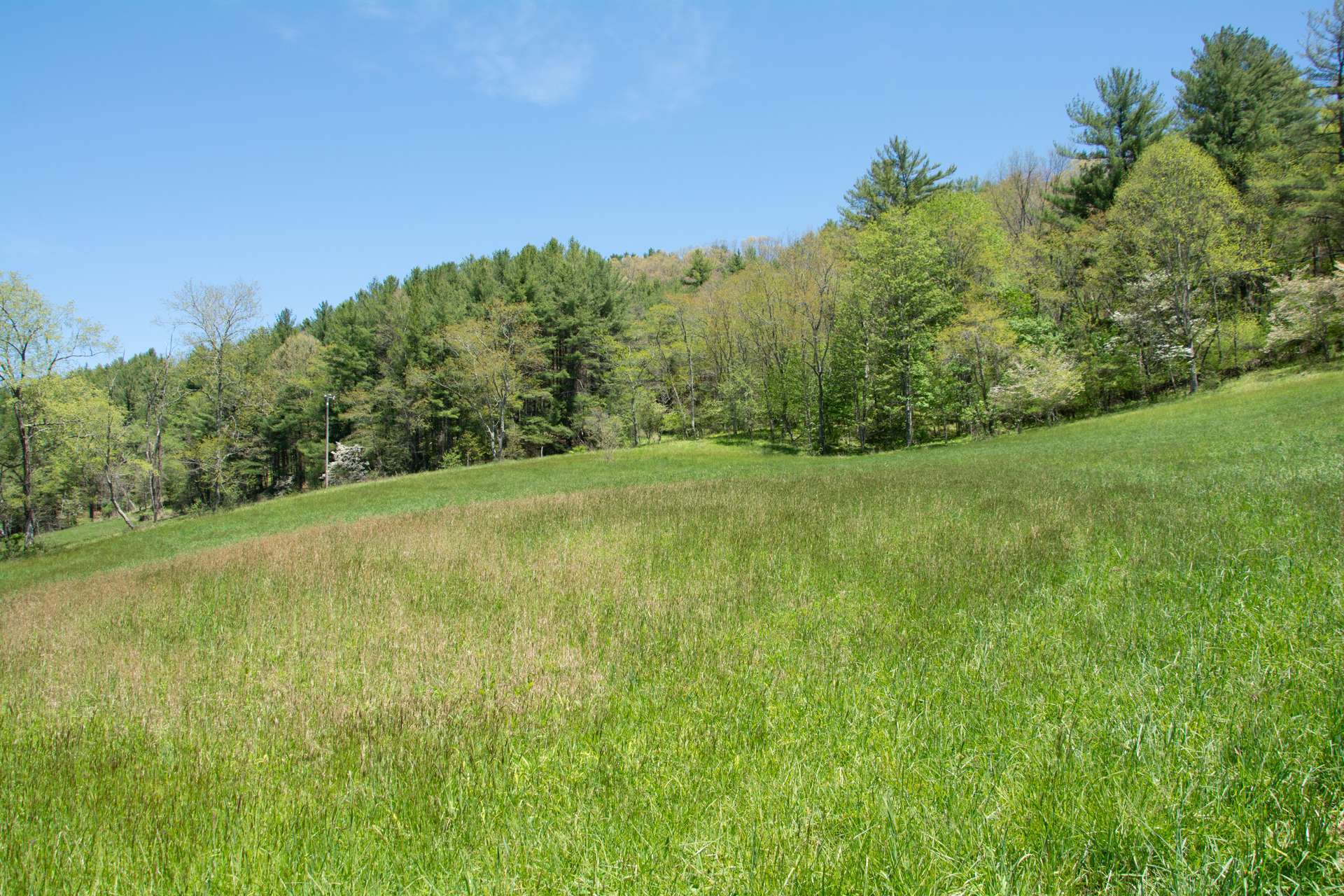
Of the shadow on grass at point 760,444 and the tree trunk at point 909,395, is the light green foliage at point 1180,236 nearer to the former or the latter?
the tree trunk at point 909,395

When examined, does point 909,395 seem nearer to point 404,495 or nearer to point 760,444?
point 760,444

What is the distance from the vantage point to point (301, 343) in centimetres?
7019

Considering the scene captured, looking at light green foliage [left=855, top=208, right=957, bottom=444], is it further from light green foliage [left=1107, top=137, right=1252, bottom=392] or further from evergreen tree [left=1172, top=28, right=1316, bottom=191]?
evergreen tree [left=1172, top=28, right=1316, bottom=191]

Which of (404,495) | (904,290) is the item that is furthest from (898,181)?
(404,495)

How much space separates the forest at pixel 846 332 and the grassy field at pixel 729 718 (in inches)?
1458

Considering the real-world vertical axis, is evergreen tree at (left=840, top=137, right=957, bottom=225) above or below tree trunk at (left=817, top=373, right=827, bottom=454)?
above

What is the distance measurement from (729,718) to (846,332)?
47.2 m

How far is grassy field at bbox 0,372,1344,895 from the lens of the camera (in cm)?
231

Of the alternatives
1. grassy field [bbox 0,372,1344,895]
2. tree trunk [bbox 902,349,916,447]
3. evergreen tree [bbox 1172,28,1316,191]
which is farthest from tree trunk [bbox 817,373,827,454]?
grassy field [bbox 0,372,1344,895]

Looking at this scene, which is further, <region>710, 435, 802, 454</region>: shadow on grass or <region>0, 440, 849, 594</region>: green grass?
<region>710, 435, 802, 454</region>: shadow on grass

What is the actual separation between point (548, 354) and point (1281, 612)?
6177 cm

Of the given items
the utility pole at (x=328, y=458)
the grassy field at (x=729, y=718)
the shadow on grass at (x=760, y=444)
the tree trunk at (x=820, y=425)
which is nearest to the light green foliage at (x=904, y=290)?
the tree trunk at (x=820, y=425)

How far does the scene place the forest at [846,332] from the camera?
3497 centimetres

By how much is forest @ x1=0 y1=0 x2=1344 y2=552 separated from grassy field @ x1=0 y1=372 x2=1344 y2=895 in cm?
3703
